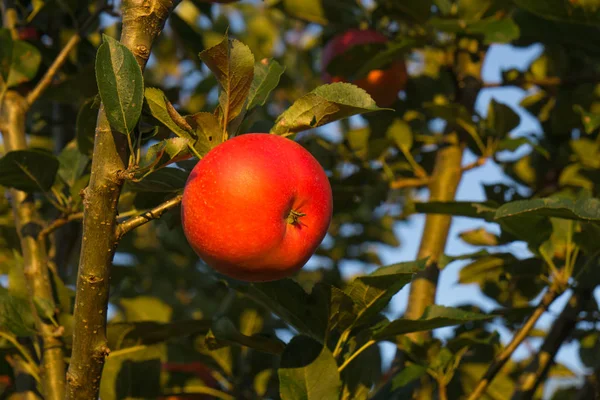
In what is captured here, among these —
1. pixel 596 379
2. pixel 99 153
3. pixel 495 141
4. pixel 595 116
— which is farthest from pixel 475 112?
pixel 99 153

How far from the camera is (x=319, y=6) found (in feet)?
6.66

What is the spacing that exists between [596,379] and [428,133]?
76 cm

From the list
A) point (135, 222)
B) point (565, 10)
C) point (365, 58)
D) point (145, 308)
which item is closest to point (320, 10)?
point (365, 58)

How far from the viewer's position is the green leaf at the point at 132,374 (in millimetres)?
1446

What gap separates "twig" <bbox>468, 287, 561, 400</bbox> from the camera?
1.42 m

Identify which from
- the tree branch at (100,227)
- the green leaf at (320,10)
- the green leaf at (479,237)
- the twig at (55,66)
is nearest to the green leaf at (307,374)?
the tree branch at (100,227)

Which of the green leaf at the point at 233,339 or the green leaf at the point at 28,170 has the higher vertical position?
the green leaf at the point at 28,170

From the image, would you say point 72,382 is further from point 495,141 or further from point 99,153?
point 495,141

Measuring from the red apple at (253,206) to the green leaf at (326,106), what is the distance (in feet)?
0.13

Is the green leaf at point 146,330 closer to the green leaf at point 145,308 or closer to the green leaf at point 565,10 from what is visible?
the green leaf at point 145,308

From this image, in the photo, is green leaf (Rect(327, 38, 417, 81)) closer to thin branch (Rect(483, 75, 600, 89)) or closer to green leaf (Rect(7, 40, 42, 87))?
thin branch (Rect(483, 75, 600, 89))

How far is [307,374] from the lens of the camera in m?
1.15

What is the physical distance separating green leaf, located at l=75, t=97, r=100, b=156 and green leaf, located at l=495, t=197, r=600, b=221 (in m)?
0.72

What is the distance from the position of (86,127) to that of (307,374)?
602 millimetres
